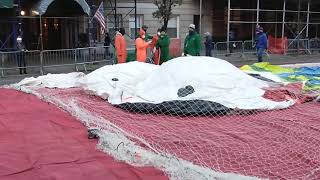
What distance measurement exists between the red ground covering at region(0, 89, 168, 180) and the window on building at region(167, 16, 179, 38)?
20104 mm

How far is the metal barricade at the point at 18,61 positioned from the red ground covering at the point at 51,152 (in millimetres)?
10549

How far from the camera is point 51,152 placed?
498 centimetres

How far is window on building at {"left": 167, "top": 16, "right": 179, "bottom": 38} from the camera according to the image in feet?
88.1

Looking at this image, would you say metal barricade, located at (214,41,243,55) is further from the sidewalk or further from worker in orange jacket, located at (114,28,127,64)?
worker in orange jacket, located at (114,28,127,64)

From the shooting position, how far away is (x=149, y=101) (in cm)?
721

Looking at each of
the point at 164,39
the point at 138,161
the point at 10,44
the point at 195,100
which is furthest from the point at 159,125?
the point at 10,44

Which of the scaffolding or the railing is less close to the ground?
the scaffolding

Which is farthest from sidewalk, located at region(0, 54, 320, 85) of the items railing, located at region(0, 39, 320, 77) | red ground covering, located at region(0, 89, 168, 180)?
red ground covering, located at region(0, 89, 168, 180)

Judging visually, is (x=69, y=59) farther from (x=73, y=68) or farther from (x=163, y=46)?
(x=163, y=46)

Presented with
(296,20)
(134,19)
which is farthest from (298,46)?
(134,19)

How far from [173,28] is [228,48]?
15.5ft

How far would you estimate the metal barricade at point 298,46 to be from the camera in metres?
25.8

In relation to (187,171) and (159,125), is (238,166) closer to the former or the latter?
(187,171)

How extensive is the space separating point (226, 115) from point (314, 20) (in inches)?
1042
